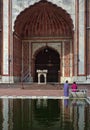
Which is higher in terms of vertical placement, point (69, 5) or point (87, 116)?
point (69, 5)

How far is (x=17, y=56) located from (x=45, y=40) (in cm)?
326

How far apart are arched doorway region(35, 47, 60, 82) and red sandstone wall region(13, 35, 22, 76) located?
2.64 meters

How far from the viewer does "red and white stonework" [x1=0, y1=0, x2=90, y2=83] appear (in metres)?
26.0

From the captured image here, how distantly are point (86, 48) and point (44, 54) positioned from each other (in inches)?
264

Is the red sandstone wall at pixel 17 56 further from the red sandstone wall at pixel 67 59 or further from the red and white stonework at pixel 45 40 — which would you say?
the red sandstone wall at pixel 67 59

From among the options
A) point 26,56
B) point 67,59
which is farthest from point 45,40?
point 67,59

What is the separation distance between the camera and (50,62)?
32031mm

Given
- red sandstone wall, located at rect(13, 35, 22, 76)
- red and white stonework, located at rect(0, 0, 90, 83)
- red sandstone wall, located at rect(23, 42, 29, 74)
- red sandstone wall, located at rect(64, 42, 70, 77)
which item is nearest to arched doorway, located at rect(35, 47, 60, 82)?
red and white stonework, located at rect(0, 0, 90, 83)

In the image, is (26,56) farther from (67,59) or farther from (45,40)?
(67,59)

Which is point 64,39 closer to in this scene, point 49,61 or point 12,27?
point 49,61

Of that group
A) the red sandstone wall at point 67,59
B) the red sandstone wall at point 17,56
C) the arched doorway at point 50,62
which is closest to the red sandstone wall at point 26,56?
the red sandstone wall at point 17,56

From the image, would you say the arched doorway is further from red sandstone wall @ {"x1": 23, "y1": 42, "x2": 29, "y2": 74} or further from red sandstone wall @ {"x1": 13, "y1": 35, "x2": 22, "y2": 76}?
red sandstone wall @ {"x1": 13, "y1": 35, "x2": 22, "y2": 76}

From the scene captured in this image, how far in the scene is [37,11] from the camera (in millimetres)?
28312

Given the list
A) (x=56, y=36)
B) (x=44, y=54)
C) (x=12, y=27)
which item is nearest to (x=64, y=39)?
(x=56, y=36)
